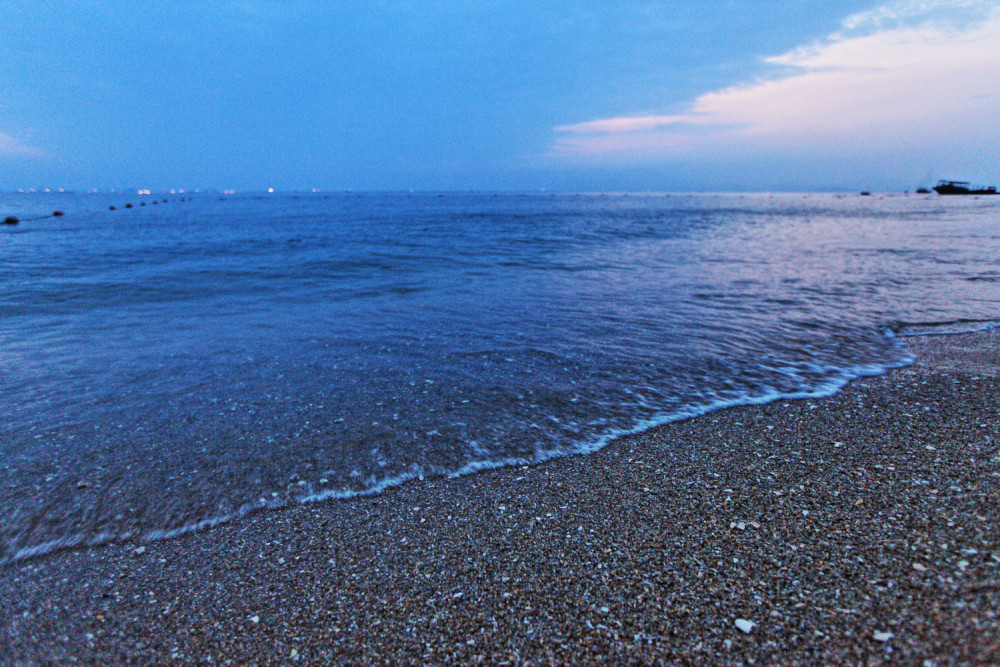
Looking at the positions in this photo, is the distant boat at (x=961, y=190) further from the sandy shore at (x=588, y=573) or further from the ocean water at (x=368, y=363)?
the sandy shore at (x=588, y=573)

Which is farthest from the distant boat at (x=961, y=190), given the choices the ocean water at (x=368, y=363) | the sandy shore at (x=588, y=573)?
the sandy shore at (x=588, y=573)

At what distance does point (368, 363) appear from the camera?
9.55 metres

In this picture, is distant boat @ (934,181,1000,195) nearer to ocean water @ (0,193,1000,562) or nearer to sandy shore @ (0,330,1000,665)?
ocean water @ (0,193,1000,562)

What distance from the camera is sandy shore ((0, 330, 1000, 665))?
323 cm

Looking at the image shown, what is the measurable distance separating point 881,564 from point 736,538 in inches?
41.2

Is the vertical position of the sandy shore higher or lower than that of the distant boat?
lower

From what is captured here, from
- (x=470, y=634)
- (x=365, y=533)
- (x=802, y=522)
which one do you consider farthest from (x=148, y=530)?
(x=802, y=522)

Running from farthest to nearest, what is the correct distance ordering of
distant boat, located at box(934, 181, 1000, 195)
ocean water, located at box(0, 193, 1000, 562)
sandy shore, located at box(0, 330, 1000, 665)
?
distant boat, located at box(934, 181, 1000, 195) → ocean water, located at box(0, 193, 1000, 562) → sandy shore, located at box(0, 330, 1000, 665)

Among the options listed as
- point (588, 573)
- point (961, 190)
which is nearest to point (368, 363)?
point (588, 573)

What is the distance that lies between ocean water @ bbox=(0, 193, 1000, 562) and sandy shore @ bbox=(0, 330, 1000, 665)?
2.11 feet

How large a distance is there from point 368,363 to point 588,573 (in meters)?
6.81

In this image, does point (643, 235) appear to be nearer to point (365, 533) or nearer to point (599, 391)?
point (599, 391)

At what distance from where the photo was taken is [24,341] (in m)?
11.1

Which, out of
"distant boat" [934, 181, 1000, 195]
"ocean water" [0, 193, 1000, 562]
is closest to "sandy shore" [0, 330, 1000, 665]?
"ocean water" [0, 193, 1000, 562]
